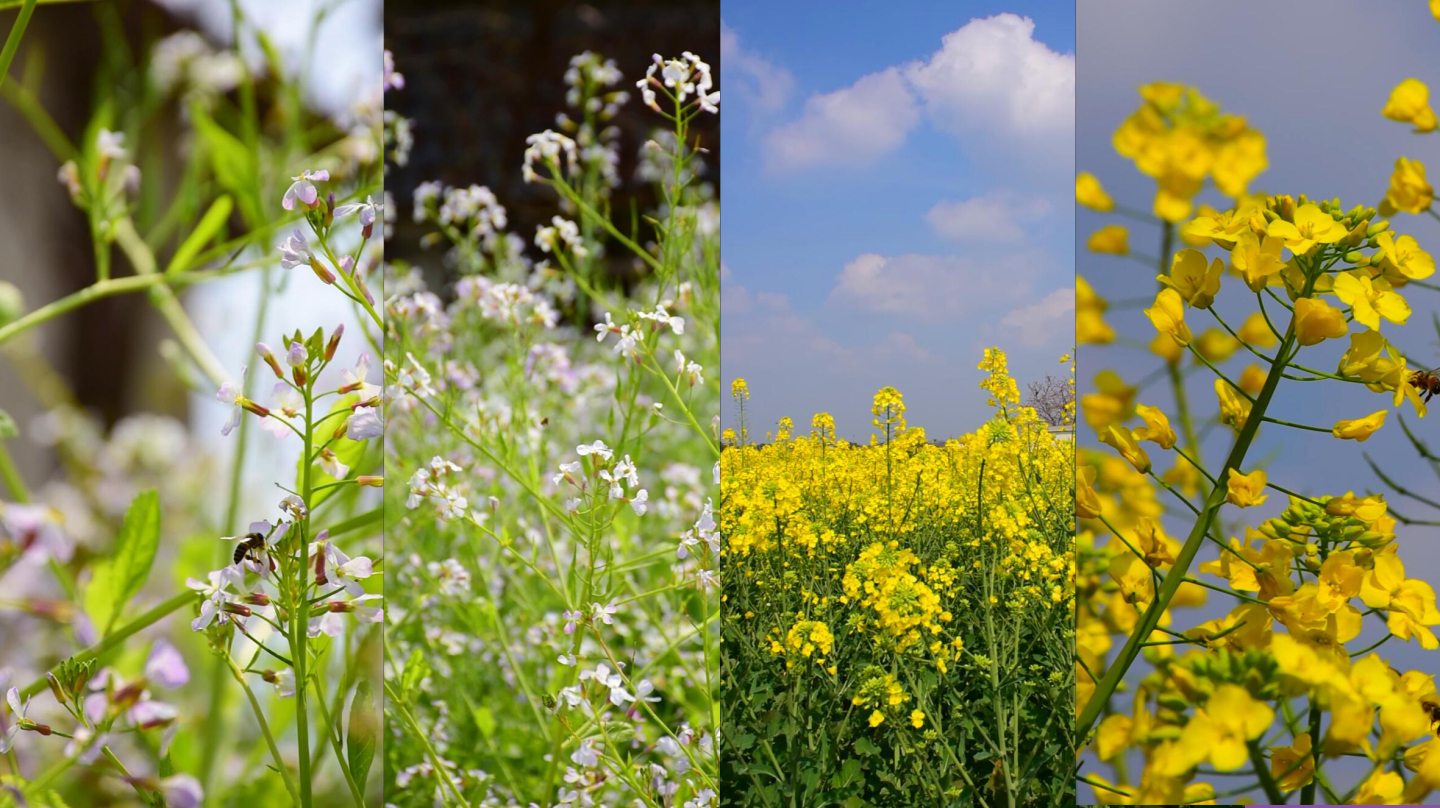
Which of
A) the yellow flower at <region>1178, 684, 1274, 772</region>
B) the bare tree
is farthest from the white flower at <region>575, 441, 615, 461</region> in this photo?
the yellow flower at <region>1178, 684, 1274, 772</region>

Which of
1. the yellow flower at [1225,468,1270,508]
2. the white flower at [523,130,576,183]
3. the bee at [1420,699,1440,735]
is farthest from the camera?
the white flower at [523,130,576,183]

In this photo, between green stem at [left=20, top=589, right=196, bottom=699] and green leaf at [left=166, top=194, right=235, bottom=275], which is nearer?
green stem at [left=20, top=589, right=196, bottom=699]

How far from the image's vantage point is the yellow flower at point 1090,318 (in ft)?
4.24

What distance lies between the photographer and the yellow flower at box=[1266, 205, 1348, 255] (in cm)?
103

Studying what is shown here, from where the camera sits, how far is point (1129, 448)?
3.30ft

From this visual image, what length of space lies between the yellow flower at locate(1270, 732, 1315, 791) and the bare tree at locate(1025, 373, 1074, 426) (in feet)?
1.59

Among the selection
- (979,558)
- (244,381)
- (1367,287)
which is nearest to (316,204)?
(244,381)

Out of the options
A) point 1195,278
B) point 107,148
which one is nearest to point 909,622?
point 1195,278

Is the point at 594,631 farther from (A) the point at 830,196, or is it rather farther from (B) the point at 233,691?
(A) the point at 830,196

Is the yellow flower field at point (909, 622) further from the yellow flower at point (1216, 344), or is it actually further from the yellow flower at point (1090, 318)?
the yellow flower at point (1216, 344)

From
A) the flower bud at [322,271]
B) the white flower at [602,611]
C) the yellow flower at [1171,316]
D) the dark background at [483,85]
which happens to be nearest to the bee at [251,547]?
the flower bud at [322,271]

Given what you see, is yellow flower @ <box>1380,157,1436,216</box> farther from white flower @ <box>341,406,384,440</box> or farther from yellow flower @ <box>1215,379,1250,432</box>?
white flower @ <box>341,406,384,440</box>

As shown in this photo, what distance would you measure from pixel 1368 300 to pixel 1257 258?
0.14 m

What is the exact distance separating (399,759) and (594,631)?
0.50m
